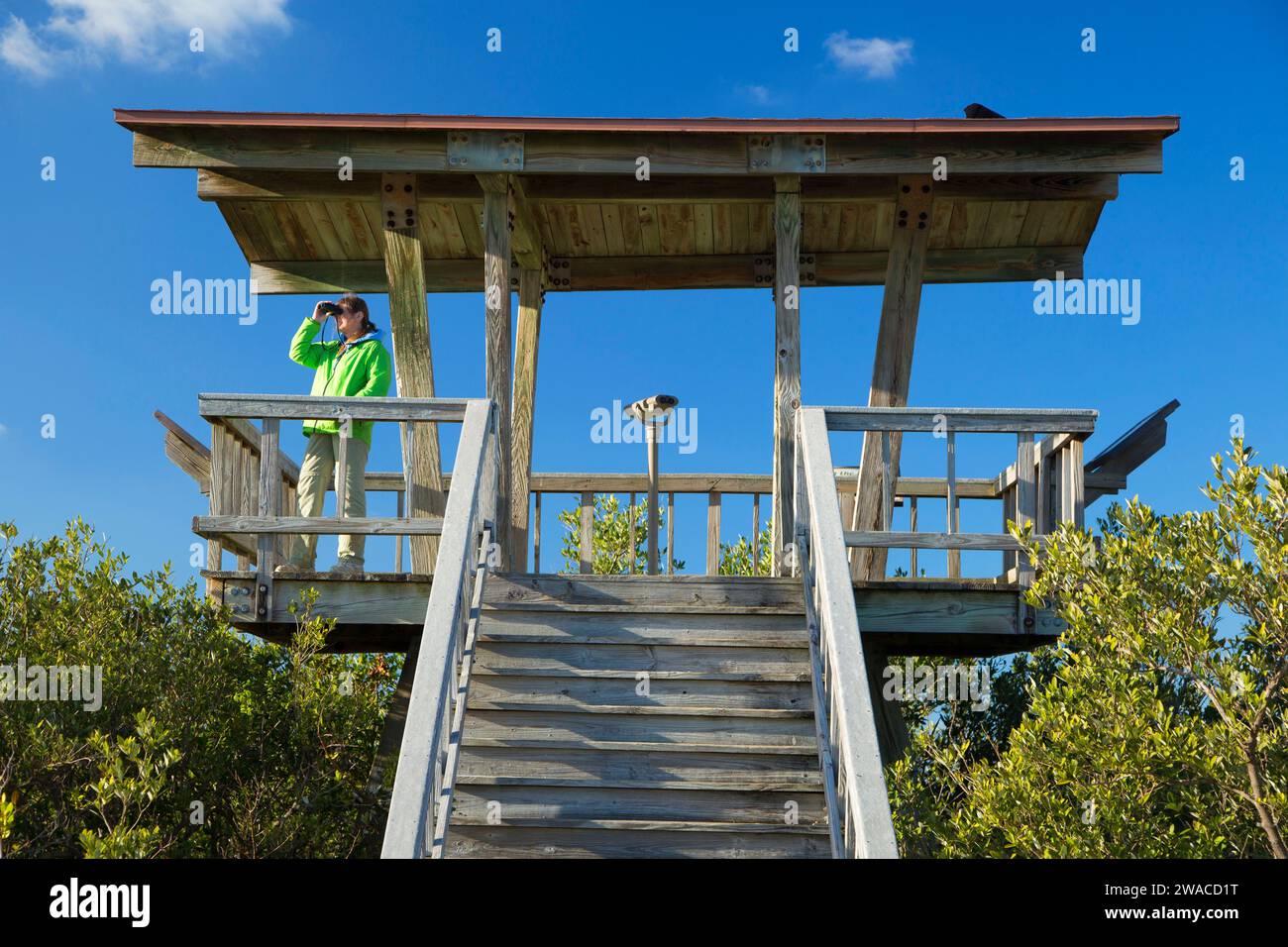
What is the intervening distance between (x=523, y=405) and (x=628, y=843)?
5.28 metres

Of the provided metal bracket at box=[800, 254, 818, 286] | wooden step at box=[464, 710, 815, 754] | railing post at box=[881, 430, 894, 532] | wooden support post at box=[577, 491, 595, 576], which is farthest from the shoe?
metal bracket at box=[800, 254, 818, 286]

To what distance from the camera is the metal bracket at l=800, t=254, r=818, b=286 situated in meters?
11.6

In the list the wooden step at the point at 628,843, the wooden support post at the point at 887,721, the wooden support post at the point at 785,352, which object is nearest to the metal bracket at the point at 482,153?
the wooden support post at the point at 785,352

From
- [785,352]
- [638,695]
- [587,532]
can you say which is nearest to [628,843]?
[638,695]

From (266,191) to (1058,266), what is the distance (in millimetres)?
6457

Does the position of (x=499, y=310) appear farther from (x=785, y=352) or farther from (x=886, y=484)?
(x=886, y=484)

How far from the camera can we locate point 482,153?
9359mm

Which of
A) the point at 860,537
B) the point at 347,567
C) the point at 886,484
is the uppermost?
the point at 886,484

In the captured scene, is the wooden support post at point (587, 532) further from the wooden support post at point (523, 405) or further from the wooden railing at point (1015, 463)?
the wooden railing at point (1015, 463)

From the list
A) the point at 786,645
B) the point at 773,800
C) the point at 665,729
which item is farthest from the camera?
the point at 786,645

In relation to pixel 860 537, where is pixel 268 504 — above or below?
above
